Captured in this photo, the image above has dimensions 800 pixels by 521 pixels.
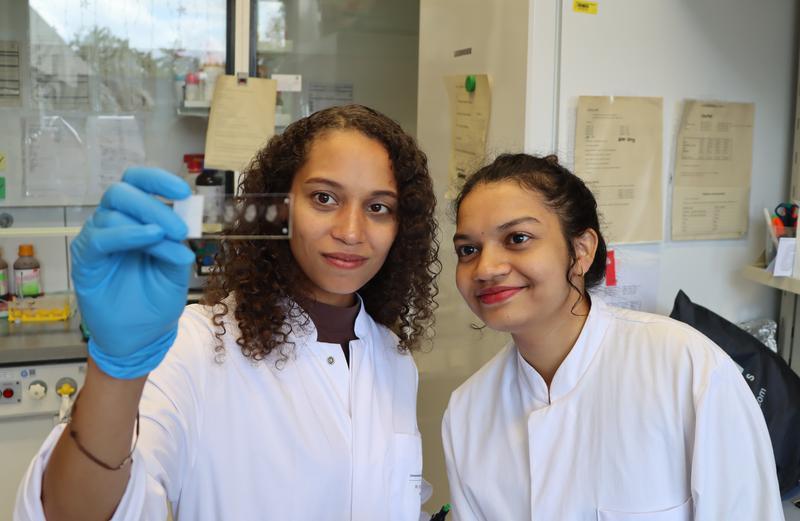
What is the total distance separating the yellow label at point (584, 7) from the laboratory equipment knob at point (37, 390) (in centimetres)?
181

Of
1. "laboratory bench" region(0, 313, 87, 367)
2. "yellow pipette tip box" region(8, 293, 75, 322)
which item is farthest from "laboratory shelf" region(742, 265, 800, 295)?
"yellow pipette tip box" region(8, 293, 75, 322)

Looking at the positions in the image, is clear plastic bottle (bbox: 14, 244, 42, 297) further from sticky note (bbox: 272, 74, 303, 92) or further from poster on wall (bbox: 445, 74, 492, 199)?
poster on wall (bbox: 445, 74, 492, 199)

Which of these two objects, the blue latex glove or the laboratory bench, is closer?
the blue latex glove

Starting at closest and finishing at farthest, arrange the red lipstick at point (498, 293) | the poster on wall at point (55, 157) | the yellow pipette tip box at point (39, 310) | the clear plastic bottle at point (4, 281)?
the red lipstick at point (498, 293)
the yellow pipette tip box at point (39, 310)
the clear plastic bottle at point (4, 281)
the poster on wall at point (55, 157)

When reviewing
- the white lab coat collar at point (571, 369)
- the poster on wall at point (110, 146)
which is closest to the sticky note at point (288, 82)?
the poster on wall at point (110, 146)

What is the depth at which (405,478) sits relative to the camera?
1333 millimetres

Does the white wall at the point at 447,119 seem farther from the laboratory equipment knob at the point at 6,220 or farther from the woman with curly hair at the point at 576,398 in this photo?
the laboratory equipment knob at the point at 6,220

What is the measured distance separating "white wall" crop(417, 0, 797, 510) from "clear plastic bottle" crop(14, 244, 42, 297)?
Answer: 61.0 inches

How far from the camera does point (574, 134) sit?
5.40 ft

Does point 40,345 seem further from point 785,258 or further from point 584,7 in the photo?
point 785,258

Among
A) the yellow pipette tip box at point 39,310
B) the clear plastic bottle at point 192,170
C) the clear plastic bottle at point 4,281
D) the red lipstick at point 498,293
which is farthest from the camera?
the clear plastic bottle at point 192,170

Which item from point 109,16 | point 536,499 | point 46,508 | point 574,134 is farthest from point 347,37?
point 46,508

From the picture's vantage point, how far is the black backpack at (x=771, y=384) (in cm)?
157

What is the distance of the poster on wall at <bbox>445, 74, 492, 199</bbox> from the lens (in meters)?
1.77
